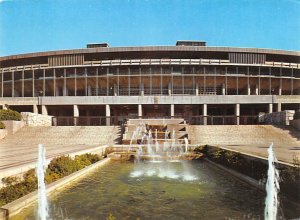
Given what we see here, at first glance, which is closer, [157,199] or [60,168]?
[157,199]

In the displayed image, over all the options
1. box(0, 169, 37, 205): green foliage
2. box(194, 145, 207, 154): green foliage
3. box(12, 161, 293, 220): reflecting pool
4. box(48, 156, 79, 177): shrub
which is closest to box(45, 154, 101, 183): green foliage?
box(48, 156, 79, 177): shrub

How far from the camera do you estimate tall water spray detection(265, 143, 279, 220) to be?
6.48m

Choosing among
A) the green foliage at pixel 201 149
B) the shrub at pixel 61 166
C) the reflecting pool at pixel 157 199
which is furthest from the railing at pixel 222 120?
the shrub at pixel 61 166

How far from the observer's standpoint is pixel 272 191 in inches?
301

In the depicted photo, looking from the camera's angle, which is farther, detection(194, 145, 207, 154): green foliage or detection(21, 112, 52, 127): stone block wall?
detection(21, 112, 52, 127): stone block wall

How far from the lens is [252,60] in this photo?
46469mm

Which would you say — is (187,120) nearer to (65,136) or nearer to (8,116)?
(65,136)

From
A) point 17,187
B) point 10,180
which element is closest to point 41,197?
point 17,187

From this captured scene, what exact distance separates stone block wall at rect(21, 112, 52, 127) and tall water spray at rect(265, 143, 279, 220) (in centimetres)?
2867

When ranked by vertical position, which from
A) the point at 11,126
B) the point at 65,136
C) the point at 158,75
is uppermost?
the point at 158,75

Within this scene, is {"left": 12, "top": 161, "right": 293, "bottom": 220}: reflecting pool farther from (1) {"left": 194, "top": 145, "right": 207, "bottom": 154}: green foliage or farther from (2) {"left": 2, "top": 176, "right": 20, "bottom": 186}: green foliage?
(1) {"left": 194, "top": 145, "right": 207, "bottom": 154}: green foliage

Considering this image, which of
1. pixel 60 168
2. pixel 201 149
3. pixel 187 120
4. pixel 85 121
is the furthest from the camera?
pixel 187 120

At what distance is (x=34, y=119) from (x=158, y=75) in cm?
2027

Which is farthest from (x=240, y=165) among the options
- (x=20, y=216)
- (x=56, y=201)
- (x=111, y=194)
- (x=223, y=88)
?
(x=223, y=88)
